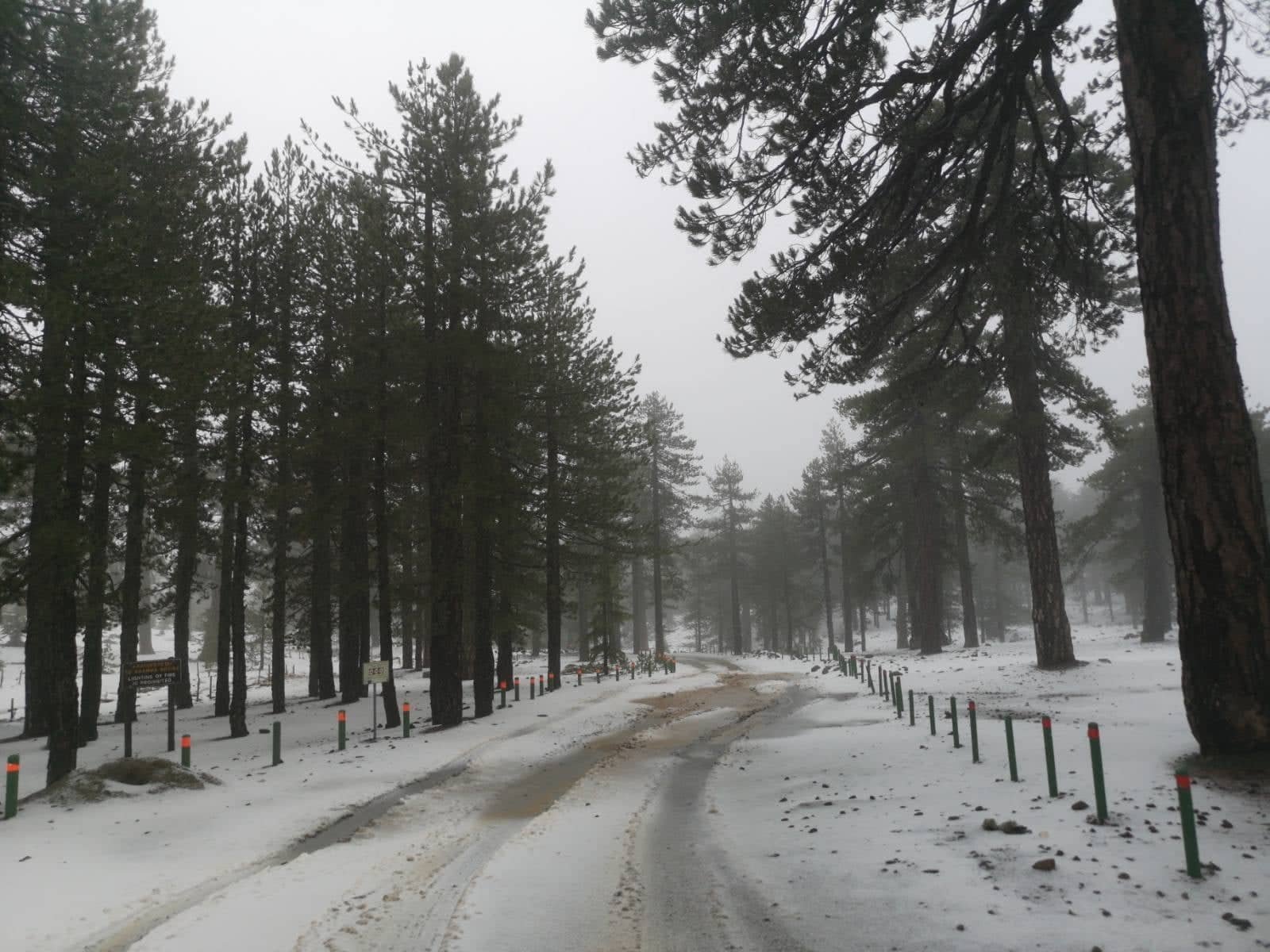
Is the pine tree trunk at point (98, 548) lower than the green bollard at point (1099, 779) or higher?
higher

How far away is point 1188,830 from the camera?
18.4 ft

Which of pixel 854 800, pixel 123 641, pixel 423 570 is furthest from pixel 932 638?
pixel 123 641

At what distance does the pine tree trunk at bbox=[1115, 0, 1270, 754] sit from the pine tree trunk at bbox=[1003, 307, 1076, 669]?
966 centimetres

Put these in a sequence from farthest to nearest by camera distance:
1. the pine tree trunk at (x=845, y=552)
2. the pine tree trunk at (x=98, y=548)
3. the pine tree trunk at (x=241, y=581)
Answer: the pine tree trunk at (x=845, y=552) < the pine tree trunk at (x=241, y=581) < the pine tree trunk at (x=98, y=548)

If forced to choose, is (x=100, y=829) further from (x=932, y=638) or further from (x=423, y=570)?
(x=932, y=638)

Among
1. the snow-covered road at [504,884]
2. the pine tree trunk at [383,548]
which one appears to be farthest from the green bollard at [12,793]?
the pine tree trunk at [383,548]

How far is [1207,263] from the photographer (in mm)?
7250

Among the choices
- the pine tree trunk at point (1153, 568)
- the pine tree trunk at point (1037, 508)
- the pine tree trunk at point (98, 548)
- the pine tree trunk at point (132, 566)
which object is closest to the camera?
the pine tree trunk at point (98, 548)

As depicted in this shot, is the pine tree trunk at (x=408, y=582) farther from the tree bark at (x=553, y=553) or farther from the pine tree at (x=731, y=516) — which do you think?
the pine tree at (x=731, y=516)

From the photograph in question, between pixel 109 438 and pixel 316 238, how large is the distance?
9.15 meters

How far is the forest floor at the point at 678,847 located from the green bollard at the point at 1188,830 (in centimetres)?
11

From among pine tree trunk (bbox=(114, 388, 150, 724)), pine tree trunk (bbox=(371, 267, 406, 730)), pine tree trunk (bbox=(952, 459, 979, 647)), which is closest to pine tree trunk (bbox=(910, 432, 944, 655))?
pine tree trunk (bbox=(952, 459, 979, 647))

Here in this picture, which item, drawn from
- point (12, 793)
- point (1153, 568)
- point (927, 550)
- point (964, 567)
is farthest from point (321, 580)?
point (1153, 568)

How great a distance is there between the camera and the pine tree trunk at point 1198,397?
6.99 m
